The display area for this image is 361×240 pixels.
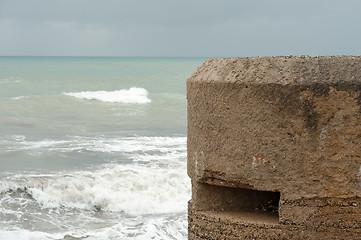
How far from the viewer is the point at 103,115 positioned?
2467 centimetres

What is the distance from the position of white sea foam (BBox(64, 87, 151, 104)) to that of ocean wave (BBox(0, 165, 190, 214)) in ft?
63.6

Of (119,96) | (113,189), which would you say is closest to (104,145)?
(113,189)

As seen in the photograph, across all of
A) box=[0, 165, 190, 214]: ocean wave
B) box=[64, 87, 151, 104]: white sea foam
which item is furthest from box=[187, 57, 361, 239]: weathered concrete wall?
box=[64, 87, 151, 104]: white sea foam

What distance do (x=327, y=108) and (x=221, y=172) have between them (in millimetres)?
696

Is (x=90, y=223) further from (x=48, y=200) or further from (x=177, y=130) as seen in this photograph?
(x=177, y=130)

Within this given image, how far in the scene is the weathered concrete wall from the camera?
9.52 ft

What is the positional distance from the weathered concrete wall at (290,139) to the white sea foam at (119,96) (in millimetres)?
28602

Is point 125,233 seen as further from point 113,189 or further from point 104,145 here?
point 104,145

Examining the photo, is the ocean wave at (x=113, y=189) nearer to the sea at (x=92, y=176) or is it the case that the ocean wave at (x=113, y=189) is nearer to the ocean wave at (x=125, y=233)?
the sea at (x=92, y=176)

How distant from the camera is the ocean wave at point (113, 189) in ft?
35.2

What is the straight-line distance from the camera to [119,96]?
3497 cm

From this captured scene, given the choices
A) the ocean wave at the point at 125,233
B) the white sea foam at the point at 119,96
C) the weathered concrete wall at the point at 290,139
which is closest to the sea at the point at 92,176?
the ocean wave at the point at 125,233

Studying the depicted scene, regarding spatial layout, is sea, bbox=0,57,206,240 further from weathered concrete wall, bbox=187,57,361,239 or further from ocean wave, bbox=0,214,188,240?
weathered concrete wall, bbox=187,57,361,239

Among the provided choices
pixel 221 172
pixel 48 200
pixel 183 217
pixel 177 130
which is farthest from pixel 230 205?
pixel 177 130
